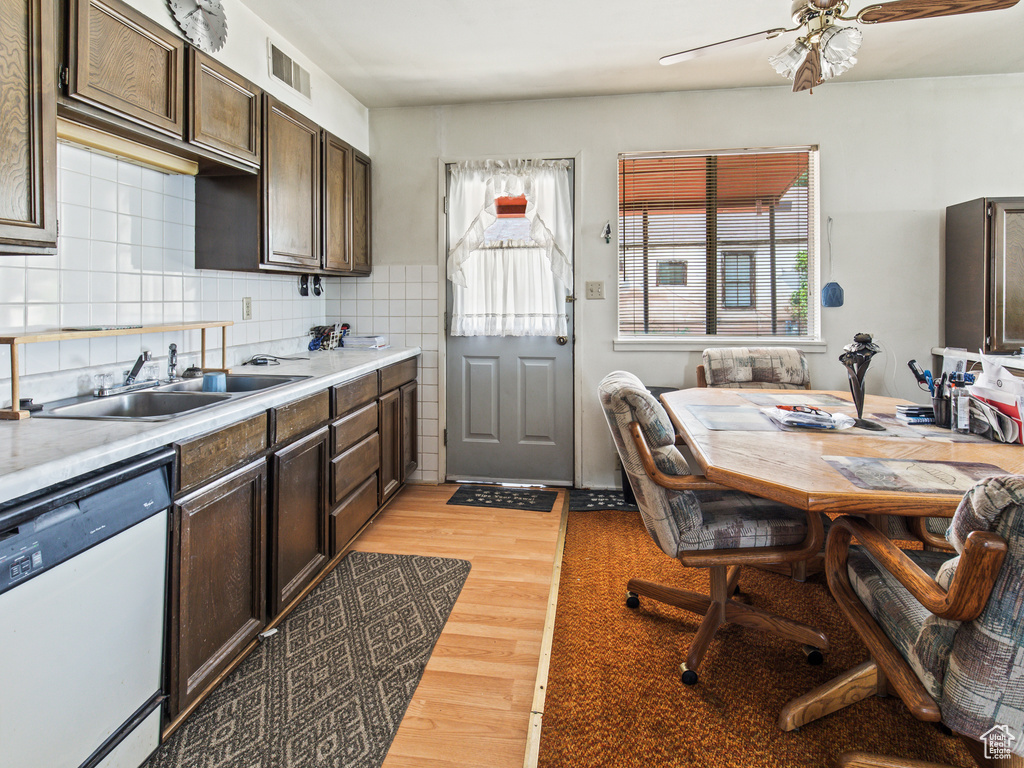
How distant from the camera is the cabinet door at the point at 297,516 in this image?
2055mm

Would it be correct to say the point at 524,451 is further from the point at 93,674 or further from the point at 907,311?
the point at 93,674

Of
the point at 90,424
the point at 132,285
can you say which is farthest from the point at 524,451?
the point at 90,424

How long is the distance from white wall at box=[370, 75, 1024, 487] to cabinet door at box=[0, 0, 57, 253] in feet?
8.02

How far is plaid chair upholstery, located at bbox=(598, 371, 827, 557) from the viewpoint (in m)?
1.81

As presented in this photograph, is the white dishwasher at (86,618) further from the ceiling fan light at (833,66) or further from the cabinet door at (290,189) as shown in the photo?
the ceiling fan light at (833,66)

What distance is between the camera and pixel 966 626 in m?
1.10

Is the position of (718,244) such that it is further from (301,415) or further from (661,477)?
(301,415)

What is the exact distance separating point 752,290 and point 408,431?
2.30 meters

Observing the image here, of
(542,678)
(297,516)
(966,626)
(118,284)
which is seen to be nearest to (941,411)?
(966,626)

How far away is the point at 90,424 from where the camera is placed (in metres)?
1.51

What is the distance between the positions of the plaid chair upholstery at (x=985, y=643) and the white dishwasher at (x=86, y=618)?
171cm

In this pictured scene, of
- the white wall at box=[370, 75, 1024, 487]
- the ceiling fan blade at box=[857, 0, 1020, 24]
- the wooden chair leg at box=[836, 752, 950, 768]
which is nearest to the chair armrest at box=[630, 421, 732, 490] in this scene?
the wooden chair leg at box=[836, 752, 950, 768]

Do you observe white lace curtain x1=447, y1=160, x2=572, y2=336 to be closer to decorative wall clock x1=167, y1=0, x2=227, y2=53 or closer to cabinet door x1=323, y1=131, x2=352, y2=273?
cabinet door x1=323, y1=131, x2=352, y2=273

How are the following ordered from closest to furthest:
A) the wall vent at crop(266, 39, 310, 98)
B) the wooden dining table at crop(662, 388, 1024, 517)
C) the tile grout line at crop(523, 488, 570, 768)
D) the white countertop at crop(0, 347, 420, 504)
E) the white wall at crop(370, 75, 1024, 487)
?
the white countertop at crop(0, 347, 420, 504) < the wooden dining table at crop(662, 388, 1024, 517) < the tile grout line at crop(523, 488, 570, 768) < the wall vent at crop(266, 39, 310, 98) < the white wall at crop(370, 75, 1024, 487)
